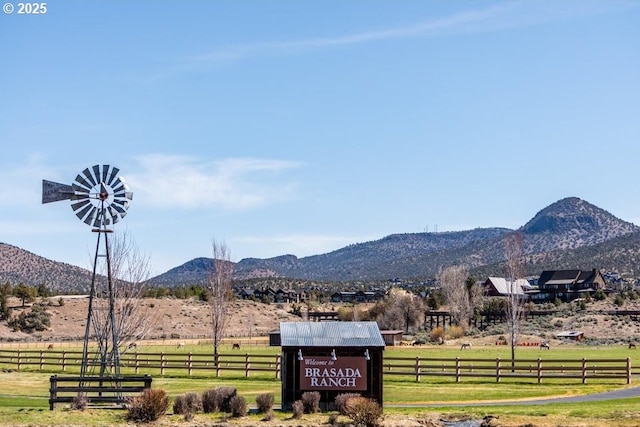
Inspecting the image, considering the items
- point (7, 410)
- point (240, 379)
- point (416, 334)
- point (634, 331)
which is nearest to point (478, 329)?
point (416, 334)

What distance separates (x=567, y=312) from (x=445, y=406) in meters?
86.0

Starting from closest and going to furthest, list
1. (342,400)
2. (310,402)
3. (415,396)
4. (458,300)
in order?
1. (342,400)
2. (310,402)
3. (415,396)
4. (458,300)

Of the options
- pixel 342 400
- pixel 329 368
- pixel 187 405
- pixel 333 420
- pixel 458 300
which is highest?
pixel 458 300

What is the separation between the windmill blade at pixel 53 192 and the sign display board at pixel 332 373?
1216 centimetres

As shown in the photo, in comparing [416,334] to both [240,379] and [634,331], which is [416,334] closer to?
[634,331]

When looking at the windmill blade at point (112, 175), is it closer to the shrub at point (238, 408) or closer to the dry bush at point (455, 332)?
the shrub at point (238, 408)

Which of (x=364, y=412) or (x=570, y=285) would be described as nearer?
(x=364, y=412)

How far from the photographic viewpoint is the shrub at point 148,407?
31.6 m

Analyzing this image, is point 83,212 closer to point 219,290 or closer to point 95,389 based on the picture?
point 95,389

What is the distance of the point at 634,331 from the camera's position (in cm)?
10194

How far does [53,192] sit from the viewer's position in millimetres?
37812

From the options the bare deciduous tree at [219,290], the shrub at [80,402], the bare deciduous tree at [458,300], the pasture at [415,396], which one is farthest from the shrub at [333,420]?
the bare deciduous tree at [458,300]

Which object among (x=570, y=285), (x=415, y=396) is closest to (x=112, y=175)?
(x=415, y=396)

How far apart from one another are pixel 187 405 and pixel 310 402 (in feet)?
14.6
